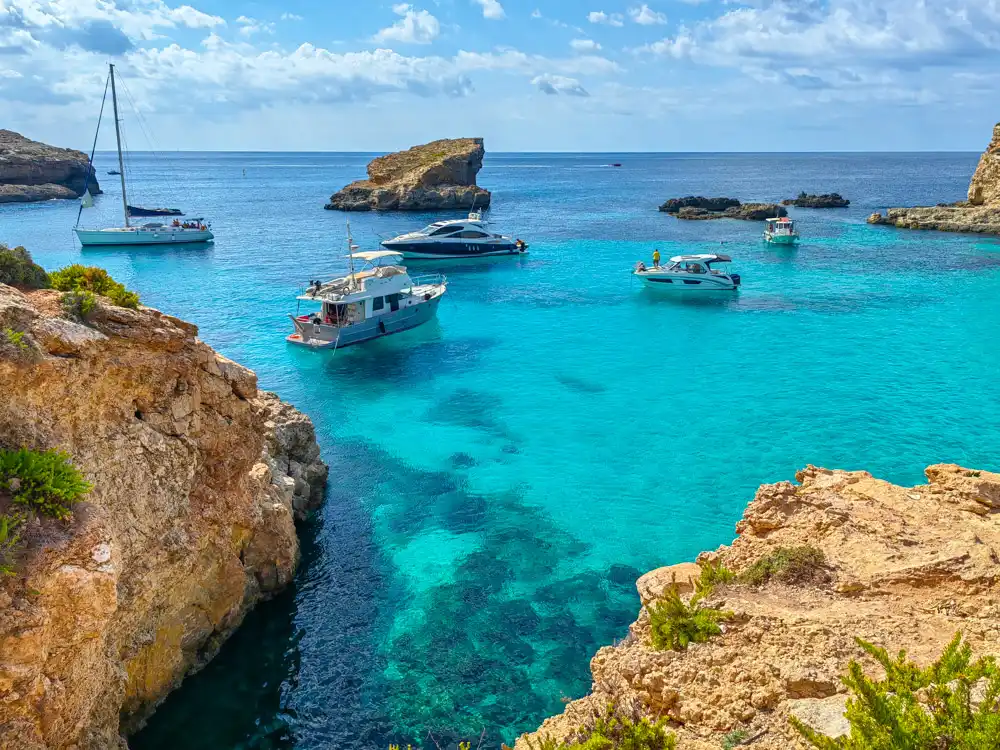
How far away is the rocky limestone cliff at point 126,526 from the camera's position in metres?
9.95

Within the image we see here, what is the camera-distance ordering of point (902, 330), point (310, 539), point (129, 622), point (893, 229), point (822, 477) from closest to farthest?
point (129, 622)
point (822, 477)
point (310, 539)
point (902, 330)
point (893, 229)

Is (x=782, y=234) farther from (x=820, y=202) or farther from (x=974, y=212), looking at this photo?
(x=820, y=202)

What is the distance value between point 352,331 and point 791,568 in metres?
30.0

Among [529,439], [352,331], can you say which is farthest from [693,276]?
[529,439]

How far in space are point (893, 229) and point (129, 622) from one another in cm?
8744

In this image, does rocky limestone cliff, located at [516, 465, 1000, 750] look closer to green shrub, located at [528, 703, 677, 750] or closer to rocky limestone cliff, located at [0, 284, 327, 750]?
green shrub, located at [528, 703, 677, 750]

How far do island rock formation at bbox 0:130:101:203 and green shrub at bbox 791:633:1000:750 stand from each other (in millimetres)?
125844

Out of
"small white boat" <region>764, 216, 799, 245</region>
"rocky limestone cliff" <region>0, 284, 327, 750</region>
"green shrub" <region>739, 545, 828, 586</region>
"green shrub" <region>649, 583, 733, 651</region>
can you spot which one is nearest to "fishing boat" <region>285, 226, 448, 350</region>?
"rocky limestone cliff" <region>0, 284, 327, 750</region>

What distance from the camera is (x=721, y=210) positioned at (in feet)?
319

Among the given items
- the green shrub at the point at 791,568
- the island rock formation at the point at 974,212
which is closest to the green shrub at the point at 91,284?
the green shrub at the point at 791,568

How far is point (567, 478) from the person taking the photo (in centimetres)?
2372

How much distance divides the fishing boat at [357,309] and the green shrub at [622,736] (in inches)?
1213

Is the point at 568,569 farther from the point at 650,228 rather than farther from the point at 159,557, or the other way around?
the point at 650,228

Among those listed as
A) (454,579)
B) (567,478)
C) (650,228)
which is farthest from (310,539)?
(650,228)
